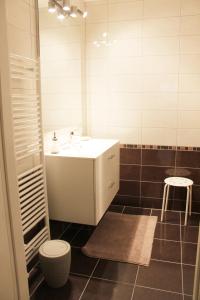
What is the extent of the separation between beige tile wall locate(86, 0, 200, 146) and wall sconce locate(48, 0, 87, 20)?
44cm

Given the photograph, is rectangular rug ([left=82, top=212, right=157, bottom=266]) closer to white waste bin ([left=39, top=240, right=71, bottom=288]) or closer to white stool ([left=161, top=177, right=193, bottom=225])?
white stool ([left=161, top=177, right=193, bottom=225])

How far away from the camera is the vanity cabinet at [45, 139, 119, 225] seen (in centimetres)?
225

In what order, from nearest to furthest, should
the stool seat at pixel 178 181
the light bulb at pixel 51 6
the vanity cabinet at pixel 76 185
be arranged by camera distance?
1. the vanity cabinet at pixel 76 185
2. the light bulb at pixel 51 6
3. the stool seat at pixel 178 181

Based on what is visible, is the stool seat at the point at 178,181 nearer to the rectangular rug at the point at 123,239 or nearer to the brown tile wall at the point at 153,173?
the brown tile wall at the point at 153,173

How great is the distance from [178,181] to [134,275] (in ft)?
3.97

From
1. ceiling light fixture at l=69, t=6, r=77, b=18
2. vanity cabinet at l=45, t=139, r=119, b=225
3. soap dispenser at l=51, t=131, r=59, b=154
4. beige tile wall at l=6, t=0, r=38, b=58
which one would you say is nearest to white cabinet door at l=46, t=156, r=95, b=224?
vanity cabinet at l=45, t=139, r=119, b=225

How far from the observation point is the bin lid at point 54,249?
6.24ft

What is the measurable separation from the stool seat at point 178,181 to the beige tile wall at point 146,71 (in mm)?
396

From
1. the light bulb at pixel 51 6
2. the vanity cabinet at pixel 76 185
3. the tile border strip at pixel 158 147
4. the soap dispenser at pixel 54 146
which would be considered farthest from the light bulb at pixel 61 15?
the tile border strip at pixel 158 147

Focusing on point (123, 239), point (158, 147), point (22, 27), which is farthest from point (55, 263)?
point (158, 147)

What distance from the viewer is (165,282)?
200 centimetres

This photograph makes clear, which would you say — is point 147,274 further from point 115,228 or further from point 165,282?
point 115,228

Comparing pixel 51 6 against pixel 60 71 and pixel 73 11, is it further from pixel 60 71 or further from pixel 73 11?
pixel 60 71

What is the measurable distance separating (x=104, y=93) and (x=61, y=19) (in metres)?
0.93
